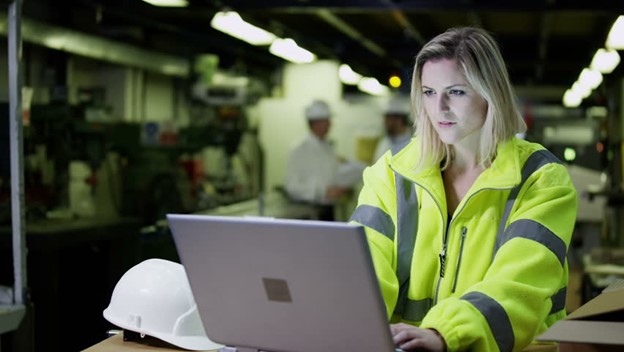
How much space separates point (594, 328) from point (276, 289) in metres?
0.64

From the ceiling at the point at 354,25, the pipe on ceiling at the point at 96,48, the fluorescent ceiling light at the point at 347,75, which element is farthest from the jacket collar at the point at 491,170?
the fluorescent ceiling light at the point at 347,75

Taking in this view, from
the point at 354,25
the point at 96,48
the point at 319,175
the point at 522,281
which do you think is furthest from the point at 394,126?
the point at 522,281

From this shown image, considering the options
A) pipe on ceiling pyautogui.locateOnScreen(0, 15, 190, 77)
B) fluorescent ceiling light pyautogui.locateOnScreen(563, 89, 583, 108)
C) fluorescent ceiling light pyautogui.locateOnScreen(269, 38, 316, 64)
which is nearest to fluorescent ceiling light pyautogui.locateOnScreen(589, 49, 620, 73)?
fluorescent ceiling light pyautogui.locateOnScreen(269, 38, 316, 64)

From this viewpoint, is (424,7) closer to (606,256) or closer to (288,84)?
(606,256)

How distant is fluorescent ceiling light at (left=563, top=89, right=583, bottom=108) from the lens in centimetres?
1630

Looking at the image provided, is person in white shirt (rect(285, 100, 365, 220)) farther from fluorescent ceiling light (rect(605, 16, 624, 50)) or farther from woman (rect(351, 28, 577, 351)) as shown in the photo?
woman (rect(351, 28, 577, 351))

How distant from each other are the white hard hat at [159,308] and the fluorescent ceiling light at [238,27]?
190 inches

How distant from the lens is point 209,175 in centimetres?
973

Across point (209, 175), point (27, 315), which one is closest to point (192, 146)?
point (209, 175)

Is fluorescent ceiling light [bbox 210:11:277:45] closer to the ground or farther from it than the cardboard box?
farther from it

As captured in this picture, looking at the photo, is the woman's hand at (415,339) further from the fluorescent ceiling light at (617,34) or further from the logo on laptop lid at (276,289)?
the fluorescent ceiling light at (617,34)

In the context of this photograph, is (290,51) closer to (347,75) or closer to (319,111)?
(319,111)

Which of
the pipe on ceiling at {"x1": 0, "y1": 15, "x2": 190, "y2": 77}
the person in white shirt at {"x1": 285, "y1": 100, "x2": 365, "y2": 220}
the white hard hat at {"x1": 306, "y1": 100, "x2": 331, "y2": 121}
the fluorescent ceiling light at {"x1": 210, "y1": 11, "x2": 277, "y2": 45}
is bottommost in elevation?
the person in white shirt at {"x1": 285, "y1": 100, "x2": 365, "y2": 220}

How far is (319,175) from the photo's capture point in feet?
32.5
